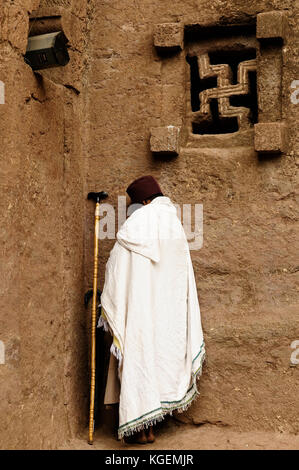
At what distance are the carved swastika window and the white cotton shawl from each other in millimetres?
795

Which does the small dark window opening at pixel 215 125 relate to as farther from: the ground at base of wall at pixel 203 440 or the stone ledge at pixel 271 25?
the ground at base of wall at pixel 203 440

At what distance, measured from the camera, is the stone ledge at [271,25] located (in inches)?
171

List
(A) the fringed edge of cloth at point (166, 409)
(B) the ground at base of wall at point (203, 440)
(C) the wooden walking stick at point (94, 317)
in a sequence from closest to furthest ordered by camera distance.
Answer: (A) the fringed edge of cloth at point (166, 409)
(B) the ground at base of wall at point (203, 440)
(C) the wooden walking stick at point (94, 317)

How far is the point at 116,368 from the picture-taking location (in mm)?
4184

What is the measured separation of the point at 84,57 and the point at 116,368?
86.9 inches

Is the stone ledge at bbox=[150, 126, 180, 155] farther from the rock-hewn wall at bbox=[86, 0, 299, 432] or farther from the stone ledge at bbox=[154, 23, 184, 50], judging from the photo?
the stone ledge at bbox=[154, 23, 184, 50]

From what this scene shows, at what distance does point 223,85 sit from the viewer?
453 cm

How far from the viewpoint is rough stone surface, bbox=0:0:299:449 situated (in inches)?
156

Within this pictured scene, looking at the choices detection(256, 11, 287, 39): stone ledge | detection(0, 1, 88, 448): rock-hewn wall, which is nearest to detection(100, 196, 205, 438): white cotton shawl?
detection(0, 1, 88, 448): rock-hewn wall

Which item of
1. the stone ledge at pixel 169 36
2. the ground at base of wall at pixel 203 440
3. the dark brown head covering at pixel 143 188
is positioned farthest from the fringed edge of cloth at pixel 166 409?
the stone ledge at pixel 169 36

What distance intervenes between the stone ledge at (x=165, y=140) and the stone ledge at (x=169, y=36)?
0.59m

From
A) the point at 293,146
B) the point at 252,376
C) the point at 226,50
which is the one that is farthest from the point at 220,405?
the point at 226,50

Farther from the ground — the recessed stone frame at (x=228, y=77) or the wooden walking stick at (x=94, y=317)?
the recessed stone frame at (x=228, y=77)

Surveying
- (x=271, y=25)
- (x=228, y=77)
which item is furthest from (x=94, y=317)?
(x=271, y=25)
